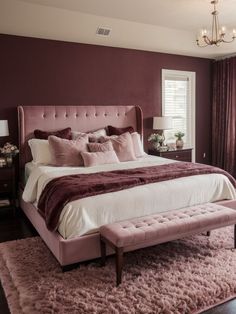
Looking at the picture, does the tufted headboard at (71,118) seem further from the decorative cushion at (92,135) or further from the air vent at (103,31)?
the air vent at (103,31)

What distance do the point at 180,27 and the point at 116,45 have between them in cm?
120

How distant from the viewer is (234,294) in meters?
2.32

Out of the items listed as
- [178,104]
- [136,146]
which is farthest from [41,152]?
[178,104]

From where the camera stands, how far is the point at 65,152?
13.2 ft

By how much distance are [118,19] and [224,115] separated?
2963 millimetres

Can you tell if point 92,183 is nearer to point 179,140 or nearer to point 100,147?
point 100,147

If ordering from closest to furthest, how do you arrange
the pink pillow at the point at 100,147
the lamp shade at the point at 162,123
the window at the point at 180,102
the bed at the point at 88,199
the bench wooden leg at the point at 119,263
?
1. the bench wooden leg at the point at 119,263
2. the bed at the point at 88,199
3. the pink pillow at the point at 100,147
4. the lamp shade at the point at 162,123
5. the window at the point at 180,102

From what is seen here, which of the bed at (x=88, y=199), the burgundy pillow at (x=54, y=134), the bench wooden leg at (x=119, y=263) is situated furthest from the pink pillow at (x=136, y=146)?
the bench wooden leg at (x=119, y=263)

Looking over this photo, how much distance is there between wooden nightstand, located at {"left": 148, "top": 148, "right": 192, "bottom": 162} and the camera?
5.42m

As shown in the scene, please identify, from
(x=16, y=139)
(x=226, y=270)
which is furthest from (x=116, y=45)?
(x=226, y=270)

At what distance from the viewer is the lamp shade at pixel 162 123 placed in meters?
5.42

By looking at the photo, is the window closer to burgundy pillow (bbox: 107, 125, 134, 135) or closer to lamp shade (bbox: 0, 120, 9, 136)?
burgundy pillow (bbox: 107, 125, 134, 135)

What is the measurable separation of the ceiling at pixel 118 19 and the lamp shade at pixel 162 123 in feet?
4.16

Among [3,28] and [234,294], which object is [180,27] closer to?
[3,28]
